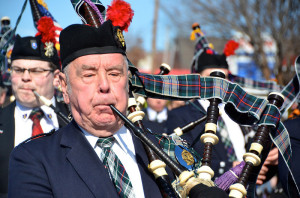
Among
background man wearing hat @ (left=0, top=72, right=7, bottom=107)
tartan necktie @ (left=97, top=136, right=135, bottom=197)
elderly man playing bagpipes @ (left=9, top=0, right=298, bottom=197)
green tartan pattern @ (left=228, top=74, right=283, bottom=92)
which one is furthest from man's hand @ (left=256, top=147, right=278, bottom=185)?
background man wearing hat @ (left=0, top=72, right=7, bottom=107)

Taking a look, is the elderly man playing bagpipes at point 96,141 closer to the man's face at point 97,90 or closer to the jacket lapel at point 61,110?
the man's face at point 97,90

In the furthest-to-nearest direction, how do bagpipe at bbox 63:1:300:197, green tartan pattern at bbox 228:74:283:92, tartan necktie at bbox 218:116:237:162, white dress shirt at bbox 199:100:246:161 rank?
1. green tartan pattern at bbox 228:74:283:92
2. white dress shirt at bbox 199:100:246:161
3. tartan necktie at bbox 218:116:237:162
4. bagpipe at bbox 63:1:300:197

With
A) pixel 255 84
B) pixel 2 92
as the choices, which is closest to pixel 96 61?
pixel 255 84

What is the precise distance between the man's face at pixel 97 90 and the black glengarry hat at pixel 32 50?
5.38ft

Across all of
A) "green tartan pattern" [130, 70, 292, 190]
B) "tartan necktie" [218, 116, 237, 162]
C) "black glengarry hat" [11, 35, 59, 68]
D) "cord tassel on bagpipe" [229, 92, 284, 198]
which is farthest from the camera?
"tartan necktie" [218, 116, 237, 162]

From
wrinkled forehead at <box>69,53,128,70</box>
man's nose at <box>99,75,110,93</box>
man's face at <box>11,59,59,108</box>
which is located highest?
wrinkled forehead at <box>69,53,128,70</box>

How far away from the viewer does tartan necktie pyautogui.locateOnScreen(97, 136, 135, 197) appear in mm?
2135

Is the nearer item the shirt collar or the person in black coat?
the person in black coat

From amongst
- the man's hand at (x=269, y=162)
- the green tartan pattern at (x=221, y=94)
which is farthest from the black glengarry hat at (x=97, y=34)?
the man's hand at (x=269, y=162)

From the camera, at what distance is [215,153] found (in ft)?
12.5

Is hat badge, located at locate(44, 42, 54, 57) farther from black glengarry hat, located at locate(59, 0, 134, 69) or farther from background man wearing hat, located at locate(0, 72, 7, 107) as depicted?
black glengarry hat, located at locate(59, 0, 134, 69)

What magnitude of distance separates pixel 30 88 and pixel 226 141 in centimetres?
194

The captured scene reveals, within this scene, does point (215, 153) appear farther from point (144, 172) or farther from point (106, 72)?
point (106, 72)

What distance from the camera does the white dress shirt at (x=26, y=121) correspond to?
12.1 ft
